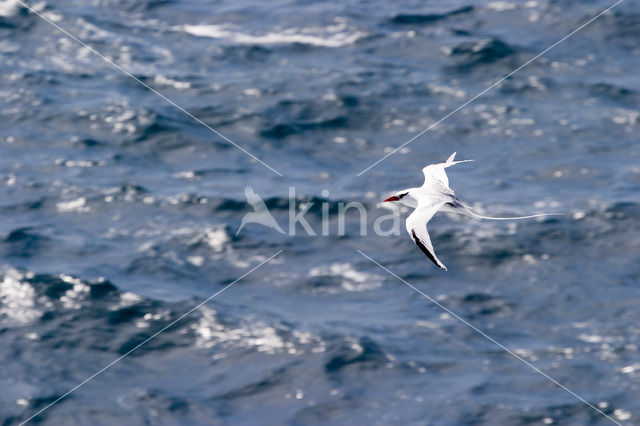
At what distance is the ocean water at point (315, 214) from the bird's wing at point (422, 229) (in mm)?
6099

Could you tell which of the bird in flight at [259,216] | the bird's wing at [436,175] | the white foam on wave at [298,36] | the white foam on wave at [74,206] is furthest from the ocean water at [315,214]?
the bird's wing at [436,175]

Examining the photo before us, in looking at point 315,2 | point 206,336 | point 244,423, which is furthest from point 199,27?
point 244,423

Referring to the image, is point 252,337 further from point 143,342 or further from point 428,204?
point 428,204

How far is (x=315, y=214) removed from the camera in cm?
2891

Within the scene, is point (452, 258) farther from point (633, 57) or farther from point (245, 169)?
point (633, 57)

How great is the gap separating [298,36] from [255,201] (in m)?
11.5

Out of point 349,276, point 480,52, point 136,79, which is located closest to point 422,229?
point 349,276

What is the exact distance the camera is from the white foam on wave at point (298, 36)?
38.4m

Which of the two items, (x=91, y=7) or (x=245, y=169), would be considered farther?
(x=91, y=7)

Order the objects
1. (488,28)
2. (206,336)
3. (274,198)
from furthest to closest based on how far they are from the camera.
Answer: (488,28) < (274,198) < (206,336)

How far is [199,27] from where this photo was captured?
40.1m

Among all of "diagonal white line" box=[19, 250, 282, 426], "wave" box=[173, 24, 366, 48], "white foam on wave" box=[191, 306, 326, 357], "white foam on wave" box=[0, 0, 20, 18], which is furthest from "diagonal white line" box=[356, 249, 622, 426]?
"white foam on wave" box=[0, 0, 20, 18]

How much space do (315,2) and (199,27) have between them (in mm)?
4706

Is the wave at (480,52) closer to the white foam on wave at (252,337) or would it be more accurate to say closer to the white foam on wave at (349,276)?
the white foam on wave at (349,276)
